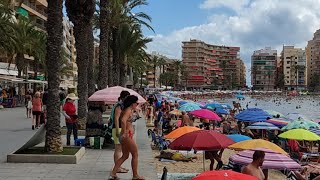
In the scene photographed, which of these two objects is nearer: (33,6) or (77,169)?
(77,169)

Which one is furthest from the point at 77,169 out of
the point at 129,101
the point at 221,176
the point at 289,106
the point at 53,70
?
the point at 289,106

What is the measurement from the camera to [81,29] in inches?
658

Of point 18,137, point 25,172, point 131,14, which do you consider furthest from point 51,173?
point 131,14

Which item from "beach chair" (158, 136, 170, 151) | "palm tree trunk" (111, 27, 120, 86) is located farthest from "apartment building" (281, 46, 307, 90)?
"beach chair" (158, 136, 170, 151)

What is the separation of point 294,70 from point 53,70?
615ft

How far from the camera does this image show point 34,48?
157 feet

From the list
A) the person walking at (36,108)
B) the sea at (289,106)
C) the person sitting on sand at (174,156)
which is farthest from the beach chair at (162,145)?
the sea at (289,106)

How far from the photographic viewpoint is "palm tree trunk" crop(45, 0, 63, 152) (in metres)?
10.6

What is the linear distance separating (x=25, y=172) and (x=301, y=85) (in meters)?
194

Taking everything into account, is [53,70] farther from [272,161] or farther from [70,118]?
[272,161]

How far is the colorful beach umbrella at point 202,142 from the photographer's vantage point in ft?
30.1

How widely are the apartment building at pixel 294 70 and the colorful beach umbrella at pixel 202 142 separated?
185659 millimetres

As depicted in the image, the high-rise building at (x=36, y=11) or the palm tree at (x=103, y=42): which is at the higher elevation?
the high-rise building at (x=36, y=11)

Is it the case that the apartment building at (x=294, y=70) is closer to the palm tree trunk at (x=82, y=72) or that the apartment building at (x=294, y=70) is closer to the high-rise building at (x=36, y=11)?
the high-rise building at (x=36, y=11)
